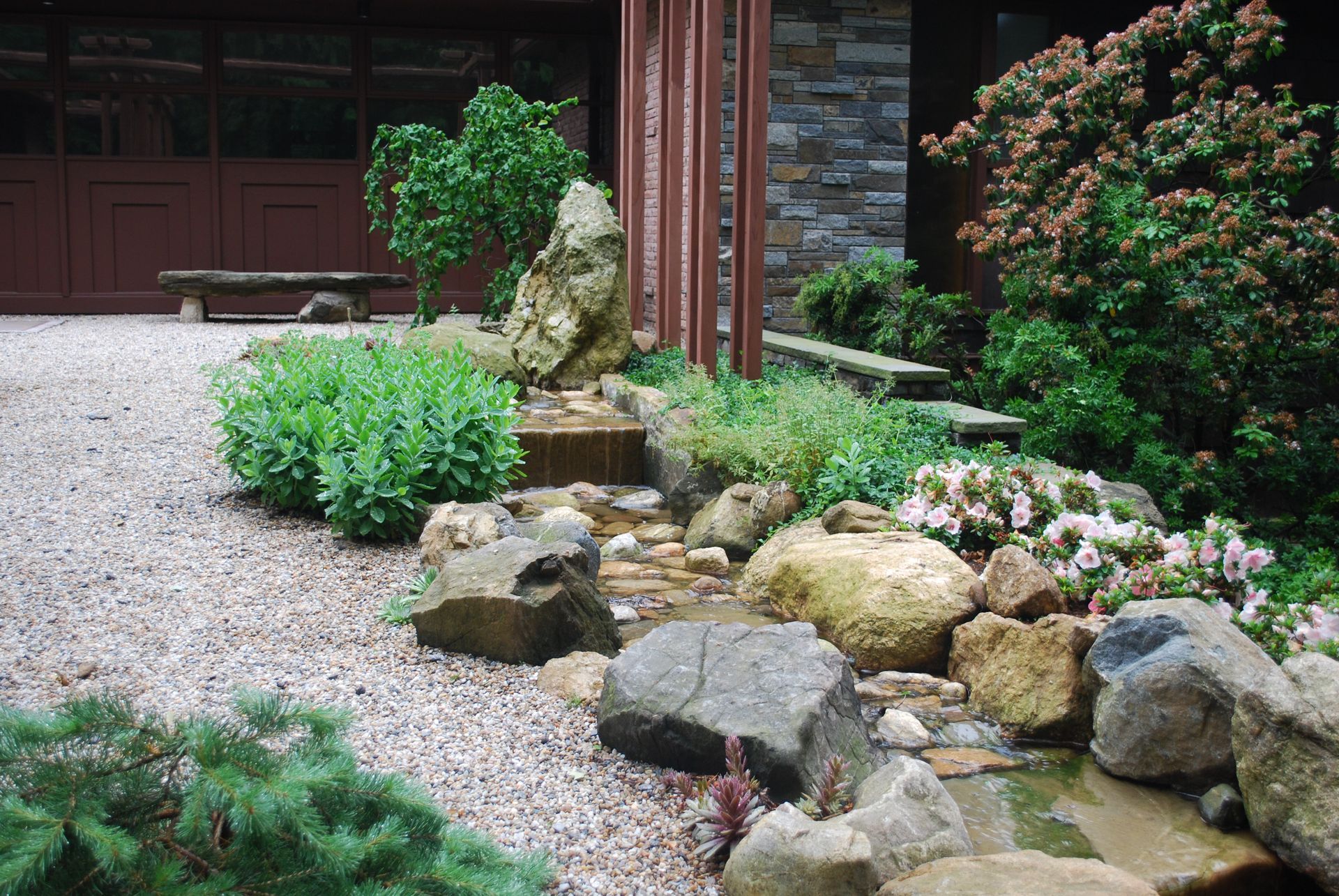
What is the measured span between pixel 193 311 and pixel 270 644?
931cm

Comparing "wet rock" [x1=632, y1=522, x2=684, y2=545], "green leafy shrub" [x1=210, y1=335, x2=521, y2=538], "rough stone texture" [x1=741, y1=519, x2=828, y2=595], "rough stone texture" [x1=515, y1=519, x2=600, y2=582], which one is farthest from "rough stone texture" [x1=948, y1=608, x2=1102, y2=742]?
"green leafy shrub" [x1=210, y1=335, x2=521, y2=538]

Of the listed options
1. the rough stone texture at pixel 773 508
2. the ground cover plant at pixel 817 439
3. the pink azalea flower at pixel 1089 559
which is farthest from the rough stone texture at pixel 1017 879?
the rough stone texture at pixel 773 508

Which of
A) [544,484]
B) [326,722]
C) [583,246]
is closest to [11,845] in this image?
[326,722]

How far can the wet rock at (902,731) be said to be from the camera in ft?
12.0

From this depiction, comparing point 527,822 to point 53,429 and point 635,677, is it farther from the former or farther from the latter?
point 53,429

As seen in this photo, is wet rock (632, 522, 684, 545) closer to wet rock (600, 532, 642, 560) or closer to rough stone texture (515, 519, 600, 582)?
wet rock (600, 532, 642, 560)

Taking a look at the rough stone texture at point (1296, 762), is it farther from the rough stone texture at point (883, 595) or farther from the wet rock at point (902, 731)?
the rough stone texture at point (883, 595)

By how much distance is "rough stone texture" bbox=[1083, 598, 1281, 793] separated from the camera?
3354 millimetres

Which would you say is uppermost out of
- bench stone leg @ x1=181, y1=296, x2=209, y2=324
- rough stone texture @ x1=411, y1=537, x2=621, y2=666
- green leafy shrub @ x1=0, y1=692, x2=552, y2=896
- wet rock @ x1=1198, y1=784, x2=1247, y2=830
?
bench stone leg @ x1=181, y1=296, x2=209, y2=324

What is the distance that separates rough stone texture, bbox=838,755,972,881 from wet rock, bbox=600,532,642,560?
2.91 meters

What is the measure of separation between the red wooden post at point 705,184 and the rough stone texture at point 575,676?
4.02 metres

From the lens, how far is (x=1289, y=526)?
6488 millimetres

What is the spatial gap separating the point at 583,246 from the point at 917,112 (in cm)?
382

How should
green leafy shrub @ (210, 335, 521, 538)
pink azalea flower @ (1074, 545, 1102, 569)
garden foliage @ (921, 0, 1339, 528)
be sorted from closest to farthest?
pink azalea flower @ (1074, 545, 1102, 569), green leafy shrub @ (210, 335, 521, 538), garden foliage @ (921, 0, 1339, 528)
